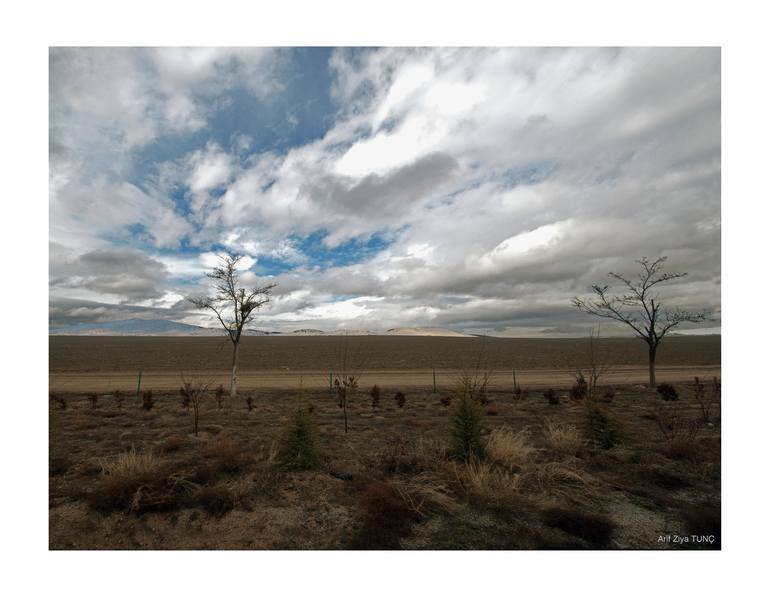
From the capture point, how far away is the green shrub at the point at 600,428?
7.97m

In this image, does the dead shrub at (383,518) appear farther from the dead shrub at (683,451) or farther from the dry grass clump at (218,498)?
the dead shrub at (683,451)

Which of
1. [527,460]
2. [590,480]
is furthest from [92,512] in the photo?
[590,480]

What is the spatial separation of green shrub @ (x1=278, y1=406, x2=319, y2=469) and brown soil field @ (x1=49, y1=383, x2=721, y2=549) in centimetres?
23

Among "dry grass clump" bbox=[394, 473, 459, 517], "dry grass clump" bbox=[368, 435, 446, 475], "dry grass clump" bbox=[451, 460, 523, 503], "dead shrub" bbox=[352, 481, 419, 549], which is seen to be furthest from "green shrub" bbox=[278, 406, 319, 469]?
"dry grass clump" bbox=[451, 460, 523, 503]

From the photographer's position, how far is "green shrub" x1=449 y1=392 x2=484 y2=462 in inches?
267

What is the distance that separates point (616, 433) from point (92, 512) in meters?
10.2

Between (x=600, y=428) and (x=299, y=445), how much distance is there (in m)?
7.01

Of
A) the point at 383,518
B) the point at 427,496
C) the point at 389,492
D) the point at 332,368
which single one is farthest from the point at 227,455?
the point at 332,368

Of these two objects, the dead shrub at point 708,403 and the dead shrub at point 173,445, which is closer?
the dead shrub at point 173,445

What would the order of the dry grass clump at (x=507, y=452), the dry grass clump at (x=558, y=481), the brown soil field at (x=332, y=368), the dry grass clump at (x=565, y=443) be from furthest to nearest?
the brown soil field at (x=332, y=368) < the dry grass clump at (x=565, y=443) < the dry grass clump at (x=507, y=452) < the dry grass clump at (x=558, y=481)

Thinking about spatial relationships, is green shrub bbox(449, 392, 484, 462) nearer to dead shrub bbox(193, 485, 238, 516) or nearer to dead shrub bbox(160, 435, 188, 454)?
dead shrub bbox(193, 485, 238, 516)

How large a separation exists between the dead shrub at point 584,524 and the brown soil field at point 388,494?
0.02 m

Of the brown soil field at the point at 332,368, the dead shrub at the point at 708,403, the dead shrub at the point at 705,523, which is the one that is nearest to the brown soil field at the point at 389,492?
the dead shrub at the point at 705,523

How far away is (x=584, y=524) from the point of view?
4629 mm
